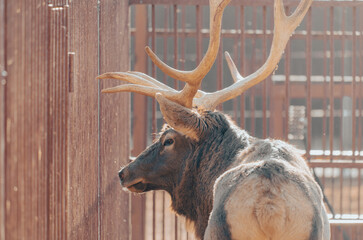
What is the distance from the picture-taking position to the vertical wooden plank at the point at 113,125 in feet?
14.5

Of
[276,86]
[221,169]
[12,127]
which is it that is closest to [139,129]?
Answer: [221,169]

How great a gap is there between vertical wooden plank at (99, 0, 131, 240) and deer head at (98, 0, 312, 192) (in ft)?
0.69

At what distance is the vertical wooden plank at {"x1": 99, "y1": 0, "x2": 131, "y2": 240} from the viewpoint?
441cm

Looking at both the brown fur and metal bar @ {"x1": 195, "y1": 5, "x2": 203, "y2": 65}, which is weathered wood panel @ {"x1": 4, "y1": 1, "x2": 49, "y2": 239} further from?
metal bar @ {"x1": 195, "y1": 5, "x2": 203, "y2": 65}

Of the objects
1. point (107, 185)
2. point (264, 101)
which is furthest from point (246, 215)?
point (264, 101)

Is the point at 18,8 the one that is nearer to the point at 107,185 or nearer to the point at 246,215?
the point at 246,215

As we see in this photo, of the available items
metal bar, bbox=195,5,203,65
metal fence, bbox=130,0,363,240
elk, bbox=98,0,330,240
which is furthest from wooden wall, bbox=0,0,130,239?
metal bar, bbox=195,5,203,65

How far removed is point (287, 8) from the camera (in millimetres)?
5766

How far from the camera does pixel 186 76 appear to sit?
445cm

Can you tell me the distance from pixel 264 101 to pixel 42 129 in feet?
11.4

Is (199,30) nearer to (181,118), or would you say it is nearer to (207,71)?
(207,71)

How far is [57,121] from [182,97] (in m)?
1.59

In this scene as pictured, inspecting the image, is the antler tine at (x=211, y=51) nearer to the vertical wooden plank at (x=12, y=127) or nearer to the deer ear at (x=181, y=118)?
the deer ear at (x=181, y=118)

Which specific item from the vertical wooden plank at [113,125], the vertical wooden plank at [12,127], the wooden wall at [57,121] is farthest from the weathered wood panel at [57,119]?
the vertical wooden plank at [113,125]
